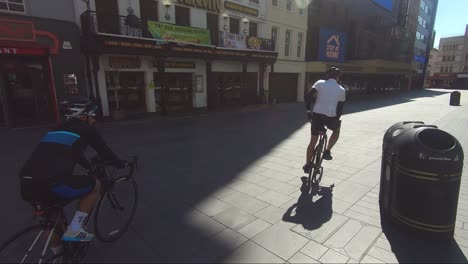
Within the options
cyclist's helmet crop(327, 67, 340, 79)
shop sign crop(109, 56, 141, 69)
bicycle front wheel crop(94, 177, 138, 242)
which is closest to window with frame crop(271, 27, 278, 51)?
shop sign crop(109, 56, 141, 69)

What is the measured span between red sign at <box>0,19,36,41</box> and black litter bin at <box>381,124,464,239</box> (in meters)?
12.6

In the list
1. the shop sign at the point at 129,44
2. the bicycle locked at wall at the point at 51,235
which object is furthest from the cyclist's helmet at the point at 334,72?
the shop sign at the point at 129,44

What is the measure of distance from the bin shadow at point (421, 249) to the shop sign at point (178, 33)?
12465 mm

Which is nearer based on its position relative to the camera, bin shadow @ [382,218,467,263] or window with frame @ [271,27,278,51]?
bin shadow @ [382,218,467,263]

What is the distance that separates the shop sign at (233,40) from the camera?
16.0 m

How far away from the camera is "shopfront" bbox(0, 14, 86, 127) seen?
9945mm

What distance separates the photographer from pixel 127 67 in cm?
1284

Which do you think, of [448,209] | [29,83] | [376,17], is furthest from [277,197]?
[376,17]

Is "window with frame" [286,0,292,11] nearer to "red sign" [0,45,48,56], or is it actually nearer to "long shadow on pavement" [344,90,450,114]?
"long shadow on pavement" [344,90,450,114]

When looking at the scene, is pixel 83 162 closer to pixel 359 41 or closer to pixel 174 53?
pixel 174 53

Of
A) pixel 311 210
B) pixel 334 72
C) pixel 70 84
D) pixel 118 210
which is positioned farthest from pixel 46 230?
pixel 70 84

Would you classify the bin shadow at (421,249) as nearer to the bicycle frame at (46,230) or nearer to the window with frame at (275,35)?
the bicycle frame at (46,230)

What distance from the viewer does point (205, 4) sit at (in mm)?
15141

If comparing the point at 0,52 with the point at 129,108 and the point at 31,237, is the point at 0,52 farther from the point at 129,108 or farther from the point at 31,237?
the point at 31,237
